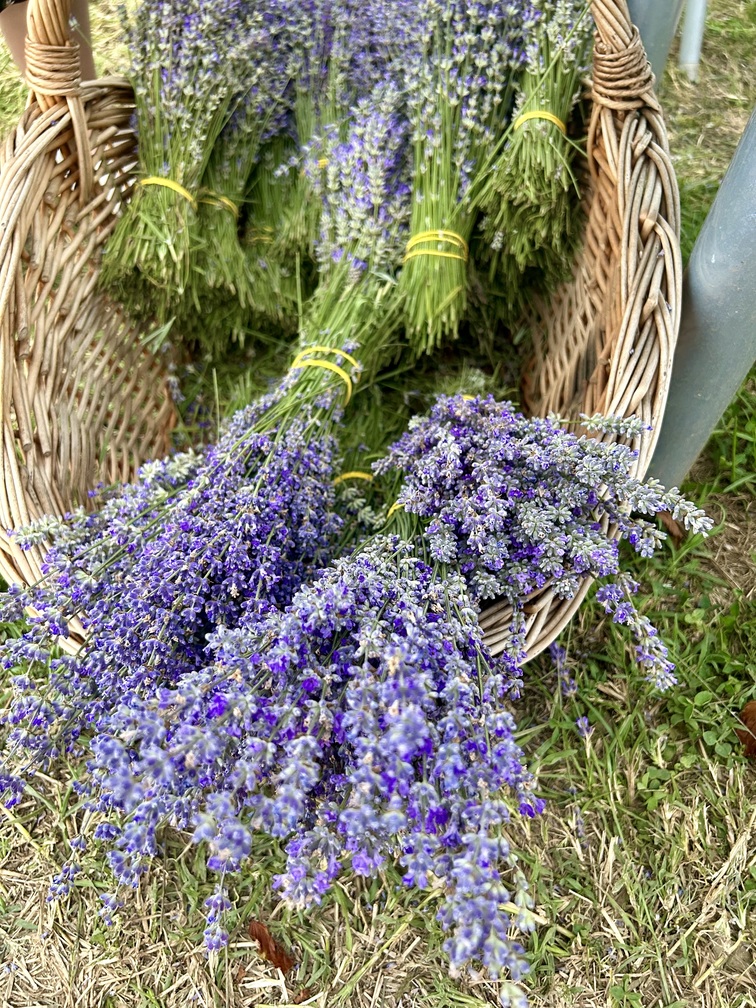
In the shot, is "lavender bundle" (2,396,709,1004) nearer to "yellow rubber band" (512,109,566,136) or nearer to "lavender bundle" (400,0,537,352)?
"lavender bundle" (400,0,537,352)

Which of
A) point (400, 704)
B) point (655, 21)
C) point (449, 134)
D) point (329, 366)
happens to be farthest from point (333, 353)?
point (655, 21)

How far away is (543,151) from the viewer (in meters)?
1.13

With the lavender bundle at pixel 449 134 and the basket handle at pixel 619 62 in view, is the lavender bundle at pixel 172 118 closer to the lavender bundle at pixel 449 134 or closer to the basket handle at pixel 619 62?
the lavender bundle at pixel 449 134

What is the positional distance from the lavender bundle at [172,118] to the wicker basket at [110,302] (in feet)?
0.22

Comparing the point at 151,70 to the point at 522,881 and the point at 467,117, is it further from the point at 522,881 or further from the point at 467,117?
the point at 522,881

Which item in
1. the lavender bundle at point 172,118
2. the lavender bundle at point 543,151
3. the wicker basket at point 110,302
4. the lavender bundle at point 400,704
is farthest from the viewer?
the lavender bundle at point 172,118

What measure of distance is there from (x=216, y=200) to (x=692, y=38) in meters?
1.39

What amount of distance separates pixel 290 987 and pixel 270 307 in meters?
1.06

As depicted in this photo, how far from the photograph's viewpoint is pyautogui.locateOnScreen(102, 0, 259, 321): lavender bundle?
1.25 metres

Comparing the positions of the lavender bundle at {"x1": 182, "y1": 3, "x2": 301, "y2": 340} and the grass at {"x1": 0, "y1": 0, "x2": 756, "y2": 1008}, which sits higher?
the lavender bundle at {"x1": 182, "y1": 3, "x2": 301, "y2": 340}

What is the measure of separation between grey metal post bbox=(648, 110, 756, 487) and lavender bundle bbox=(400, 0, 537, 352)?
1.15 ft

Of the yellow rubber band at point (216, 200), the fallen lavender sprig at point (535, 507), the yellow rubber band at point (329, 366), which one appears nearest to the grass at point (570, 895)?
the fallen lavender sprig at point (535, 507)

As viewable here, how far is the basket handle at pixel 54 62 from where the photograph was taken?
1081mm

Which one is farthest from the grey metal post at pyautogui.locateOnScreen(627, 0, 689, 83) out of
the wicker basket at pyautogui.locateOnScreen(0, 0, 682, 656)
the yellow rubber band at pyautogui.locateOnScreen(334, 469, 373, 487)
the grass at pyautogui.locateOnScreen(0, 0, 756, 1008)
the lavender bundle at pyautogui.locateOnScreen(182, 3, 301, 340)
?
the grass at pyautogui.locateOnScreen(0, 0, 756, 1008)
